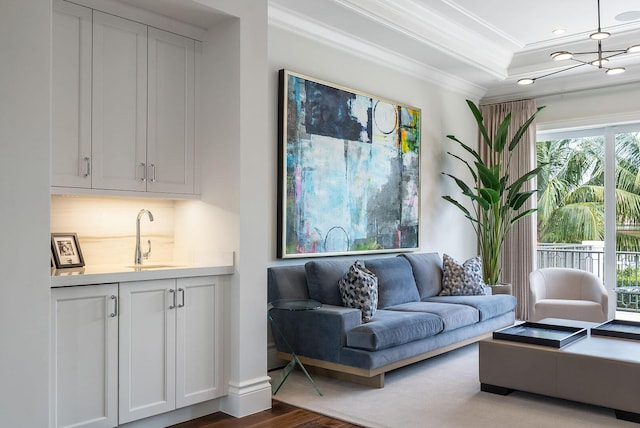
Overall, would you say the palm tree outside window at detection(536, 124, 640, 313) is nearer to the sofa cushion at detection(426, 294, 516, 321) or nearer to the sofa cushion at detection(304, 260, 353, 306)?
the sofa cushion at detection(426, 294, 516, 321)

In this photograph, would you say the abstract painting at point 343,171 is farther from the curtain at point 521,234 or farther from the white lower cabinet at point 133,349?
the curtain at point 521,234

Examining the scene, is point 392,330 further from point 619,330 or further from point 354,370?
point 619,330

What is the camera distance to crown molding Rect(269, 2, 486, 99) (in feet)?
15.0

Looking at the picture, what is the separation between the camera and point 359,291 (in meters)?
4.23

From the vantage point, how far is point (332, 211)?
195 inches

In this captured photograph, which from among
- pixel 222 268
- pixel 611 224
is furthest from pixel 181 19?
pixel 611 224

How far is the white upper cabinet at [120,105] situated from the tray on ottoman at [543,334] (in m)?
2.35

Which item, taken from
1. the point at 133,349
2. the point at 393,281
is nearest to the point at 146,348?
the point at 133,349

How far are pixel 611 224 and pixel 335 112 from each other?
139 inches

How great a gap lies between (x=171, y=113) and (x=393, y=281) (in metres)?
2.39

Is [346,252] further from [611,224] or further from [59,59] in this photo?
[611,224]

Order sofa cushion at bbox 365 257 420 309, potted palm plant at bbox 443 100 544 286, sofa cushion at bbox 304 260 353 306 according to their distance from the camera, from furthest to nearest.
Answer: potted palm plant at bbox 443 100 544 286, sofa cushion at bbox 365 257 420 309, sofa cushion at bbox 304 260 353 306

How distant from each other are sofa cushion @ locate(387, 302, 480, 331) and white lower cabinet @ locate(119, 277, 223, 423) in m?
1.81

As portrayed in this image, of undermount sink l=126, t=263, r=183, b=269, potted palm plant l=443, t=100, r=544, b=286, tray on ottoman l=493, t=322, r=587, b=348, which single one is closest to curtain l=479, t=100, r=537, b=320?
potted palm plant l=443, t=100, r=544, b=286
